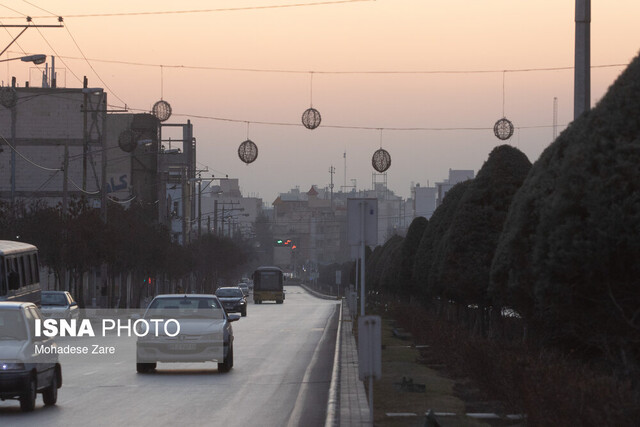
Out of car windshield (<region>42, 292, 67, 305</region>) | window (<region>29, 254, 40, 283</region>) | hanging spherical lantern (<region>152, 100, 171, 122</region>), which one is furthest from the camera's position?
car windshield (<region>42, 292, 67, 305</region>)

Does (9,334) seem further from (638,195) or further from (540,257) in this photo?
(638,195)

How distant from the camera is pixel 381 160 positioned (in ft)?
148

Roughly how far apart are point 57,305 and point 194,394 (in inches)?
1162

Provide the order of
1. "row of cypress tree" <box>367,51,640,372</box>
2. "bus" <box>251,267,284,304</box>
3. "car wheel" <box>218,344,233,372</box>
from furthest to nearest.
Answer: "bus" <box>251,267,284,304</box> → "car wheel" <box>218,344,233,372</box> → "row of cypress tree" <box>367,51,640,372</box>

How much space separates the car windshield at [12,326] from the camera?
723 inches

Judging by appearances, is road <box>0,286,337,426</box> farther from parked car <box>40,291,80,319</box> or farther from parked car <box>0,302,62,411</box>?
parked car <box>40,291,80,319</box>

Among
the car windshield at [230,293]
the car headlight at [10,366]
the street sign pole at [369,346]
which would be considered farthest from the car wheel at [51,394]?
the car windshield at [230,293]

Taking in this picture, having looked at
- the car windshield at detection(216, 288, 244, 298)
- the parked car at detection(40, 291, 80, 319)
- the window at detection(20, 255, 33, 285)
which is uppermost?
the window at detection(20, 255, 33, 285)

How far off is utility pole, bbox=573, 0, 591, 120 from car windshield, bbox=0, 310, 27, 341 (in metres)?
8.61

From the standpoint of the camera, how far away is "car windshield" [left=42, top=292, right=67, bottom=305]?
49578 millimetres

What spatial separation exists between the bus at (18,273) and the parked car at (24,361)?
1096 cm

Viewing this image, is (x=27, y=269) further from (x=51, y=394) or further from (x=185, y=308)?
(x=51, y=394)

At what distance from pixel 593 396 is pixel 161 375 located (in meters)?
15.6

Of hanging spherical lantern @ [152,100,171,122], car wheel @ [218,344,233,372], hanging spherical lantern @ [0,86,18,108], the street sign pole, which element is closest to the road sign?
the street sign pole
